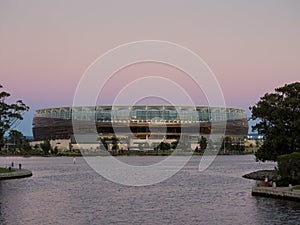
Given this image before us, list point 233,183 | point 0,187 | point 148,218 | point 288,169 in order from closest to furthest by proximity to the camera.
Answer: point 148,218
point 288,169
point 0,187
point 233,183

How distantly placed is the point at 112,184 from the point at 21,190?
561 inches

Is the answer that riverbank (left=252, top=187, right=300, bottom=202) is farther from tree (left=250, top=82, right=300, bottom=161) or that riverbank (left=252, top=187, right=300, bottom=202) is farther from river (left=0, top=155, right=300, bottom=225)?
tree (left=250, top=82, right=300, bottom=161)

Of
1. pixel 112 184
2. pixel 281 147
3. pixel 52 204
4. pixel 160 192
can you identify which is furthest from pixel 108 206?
pixel 281 147

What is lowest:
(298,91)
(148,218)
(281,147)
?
(148,218)

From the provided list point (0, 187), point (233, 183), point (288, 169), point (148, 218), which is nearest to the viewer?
point (148, 218)

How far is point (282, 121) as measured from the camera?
71.8 metres

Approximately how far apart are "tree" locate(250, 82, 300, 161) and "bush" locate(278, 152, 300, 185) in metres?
10.6

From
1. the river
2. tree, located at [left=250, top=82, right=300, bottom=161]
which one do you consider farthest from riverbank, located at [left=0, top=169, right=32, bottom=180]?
tree, located at [left=250, top=82, right=300, bottom=161]

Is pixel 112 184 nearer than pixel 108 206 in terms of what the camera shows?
No

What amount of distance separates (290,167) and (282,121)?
1439 centimetres

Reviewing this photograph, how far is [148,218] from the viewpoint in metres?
42.3

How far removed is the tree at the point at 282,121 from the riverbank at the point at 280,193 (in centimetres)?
1622

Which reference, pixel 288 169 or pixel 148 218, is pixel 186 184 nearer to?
pixel 288 169

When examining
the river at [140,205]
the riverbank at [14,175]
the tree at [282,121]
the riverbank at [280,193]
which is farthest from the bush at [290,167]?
the riverbank at [14,175]
